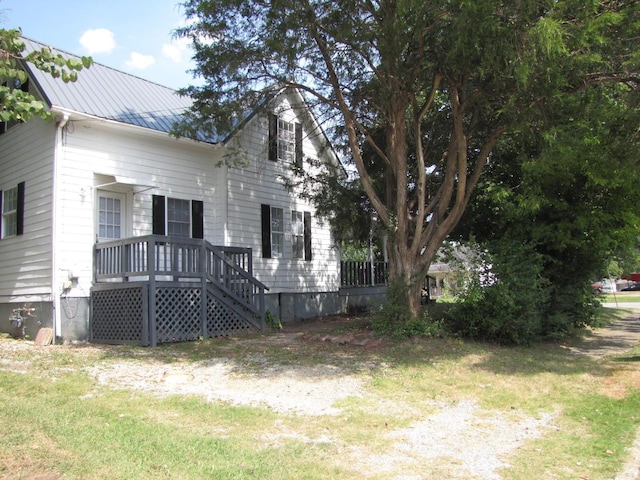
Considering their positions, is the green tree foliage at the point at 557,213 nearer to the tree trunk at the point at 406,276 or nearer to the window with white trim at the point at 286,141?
the tree trunk at the point at 406,276

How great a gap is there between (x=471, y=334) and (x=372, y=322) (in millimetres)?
2135

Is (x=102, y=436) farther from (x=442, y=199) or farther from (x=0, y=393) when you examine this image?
(x=442, y=199)

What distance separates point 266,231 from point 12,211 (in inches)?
252

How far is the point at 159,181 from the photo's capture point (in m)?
12.8

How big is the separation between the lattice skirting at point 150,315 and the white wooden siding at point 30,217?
123 cm

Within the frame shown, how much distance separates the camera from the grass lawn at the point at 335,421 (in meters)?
4.36

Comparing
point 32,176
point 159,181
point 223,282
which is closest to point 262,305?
point 223,282

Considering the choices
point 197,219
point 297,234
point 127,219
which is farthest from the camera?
point 297,234

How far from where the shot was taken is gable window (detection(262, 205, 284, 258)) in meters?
15.1

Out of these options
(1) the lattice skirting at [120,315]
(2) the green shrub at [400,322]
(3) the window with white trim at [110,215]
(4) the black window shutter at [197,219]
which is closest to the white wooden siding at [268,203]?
(4) the black window shutter at [197,219]

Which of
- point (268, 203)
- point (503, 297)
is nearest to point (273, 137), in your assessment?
point (268, 203)

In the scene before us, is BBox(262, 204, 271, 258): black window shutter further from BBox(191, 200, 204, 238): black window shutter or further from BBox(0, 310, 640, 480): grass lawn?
BBox(0, 310, 640, 480): grass lawn

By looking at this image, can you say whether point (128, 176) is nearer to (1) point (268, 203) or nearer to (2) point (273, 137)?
(1) point (268, 203)

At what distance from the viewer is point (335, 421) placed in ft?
19.1
